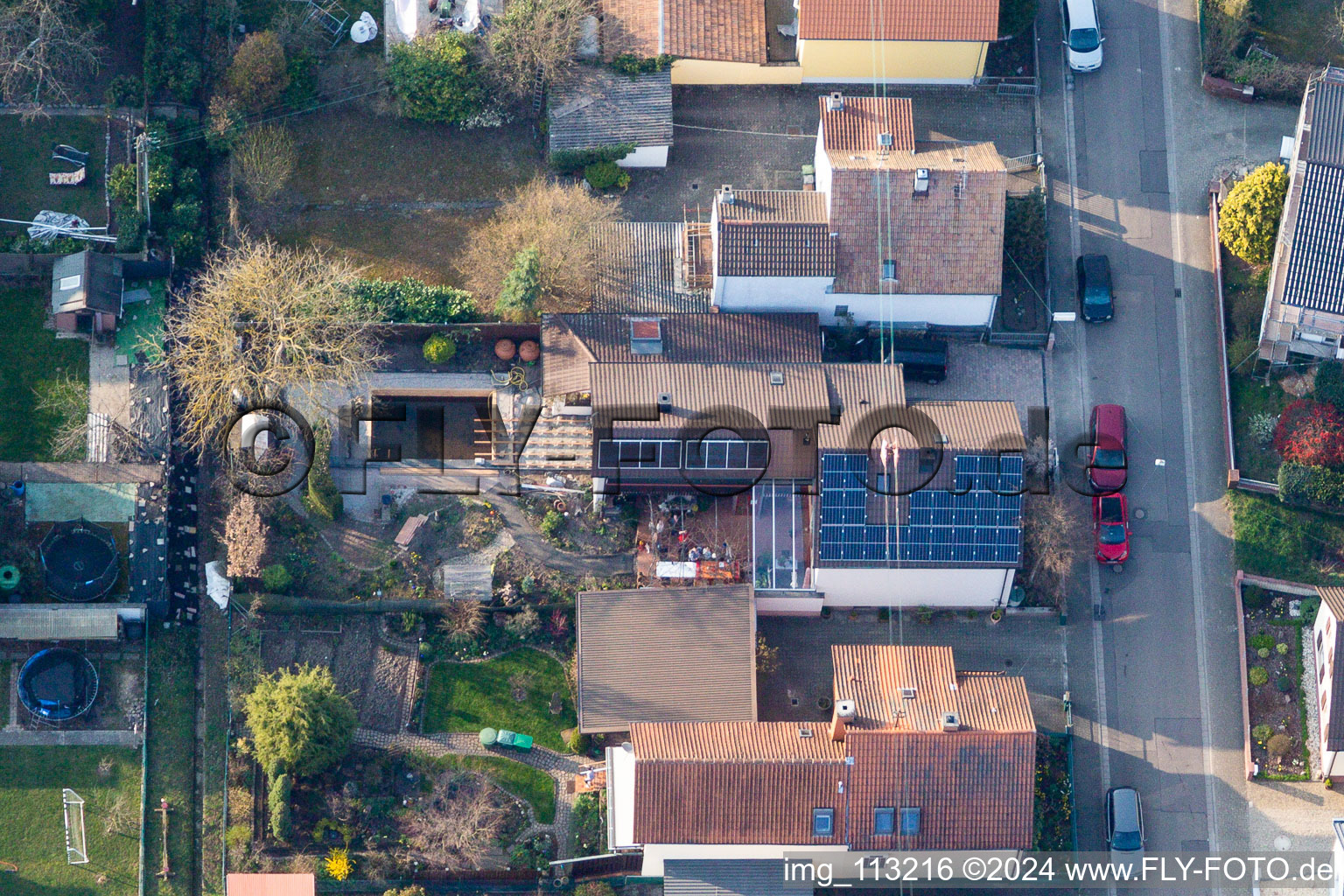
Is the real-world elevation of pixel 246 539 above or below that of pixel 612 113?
below

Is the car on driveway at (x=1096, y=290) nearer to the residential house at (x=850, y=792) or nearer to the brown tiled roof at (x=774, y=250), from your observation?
the brown tiled roof at (x=774, y=250)

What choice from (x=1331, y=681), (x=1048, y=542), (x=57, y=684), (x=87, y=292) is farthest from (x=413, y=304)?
(x=1331, y=681)

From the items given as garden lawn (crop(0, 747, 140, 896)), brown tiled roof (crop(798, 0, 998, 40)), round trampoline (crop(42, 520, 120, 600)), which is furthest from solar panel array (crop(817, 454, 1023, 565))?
garden lawn (crop(0, 747, 140, 896))

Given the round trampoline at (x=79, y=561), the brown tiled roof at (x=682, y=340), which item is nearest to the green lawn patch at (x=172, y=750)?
the round trampoline at (x=79, y=561)

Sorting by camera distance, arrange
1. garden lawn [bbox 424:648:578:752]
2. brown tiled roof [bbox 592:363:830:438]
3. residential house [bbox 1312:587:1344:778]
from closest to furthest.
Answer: residential house [bbox 1312:587:1344:778] → brown tiled roof [bbox 592:363:830:438] → garden lawn [bbox 424:648:578:752]

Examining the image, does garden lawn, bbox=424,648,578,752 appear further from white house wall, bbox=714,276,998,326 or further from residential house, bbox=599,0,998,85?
residential house, bbox=599,0,998,85

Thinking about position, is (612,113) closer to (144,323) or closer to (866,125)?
(866,125)
